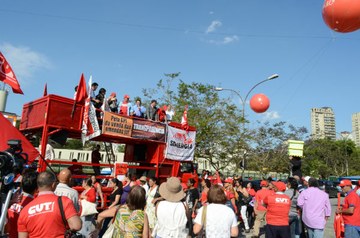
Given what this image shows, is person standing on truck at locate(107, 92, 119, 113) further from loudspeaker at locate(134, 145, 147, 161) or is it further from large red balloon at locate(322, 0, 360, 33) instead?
large red balloon at locate(322, 0, 360, 33)

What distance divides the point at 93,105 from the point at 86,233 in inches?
157

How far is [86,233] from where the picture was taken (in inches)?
226

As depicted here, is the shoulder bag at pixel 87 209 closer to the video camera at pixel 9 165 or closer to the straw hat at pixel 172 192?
the video camera at pixel 9 165

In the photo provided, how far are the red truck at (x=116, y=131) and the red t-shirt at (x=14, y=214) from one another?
3.80 metres

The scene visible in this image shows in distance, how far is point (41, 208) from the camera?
9.79ft

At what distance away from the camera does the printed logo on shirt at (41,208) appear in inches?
117

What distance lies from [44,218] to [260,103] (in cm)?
955

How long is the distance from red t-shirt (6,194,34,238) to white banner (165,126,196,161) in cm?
735

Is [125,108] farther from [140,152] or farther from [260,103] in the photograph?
[260,103]

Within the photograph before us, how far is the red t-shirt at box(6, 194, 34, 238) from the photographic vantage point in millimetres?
3633

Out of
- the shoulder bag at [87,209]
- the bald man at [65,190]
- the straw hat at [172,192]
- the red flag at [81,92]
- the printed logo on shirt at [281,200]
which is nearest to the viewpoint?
the straw hat at [172,192]

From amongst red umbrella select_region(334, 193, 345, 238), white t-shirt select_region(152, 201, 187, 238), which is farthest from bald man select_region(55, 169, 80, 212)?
red umbrella select_region(334, 193, 345, 238)

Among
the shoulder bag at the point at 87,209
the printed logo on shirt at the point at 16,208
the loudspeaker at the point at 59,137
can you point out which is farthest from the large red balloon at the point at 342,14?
the loudspeaker at the point at 59,137

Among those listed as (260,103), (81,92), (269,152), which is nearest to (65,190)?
(81,92)
